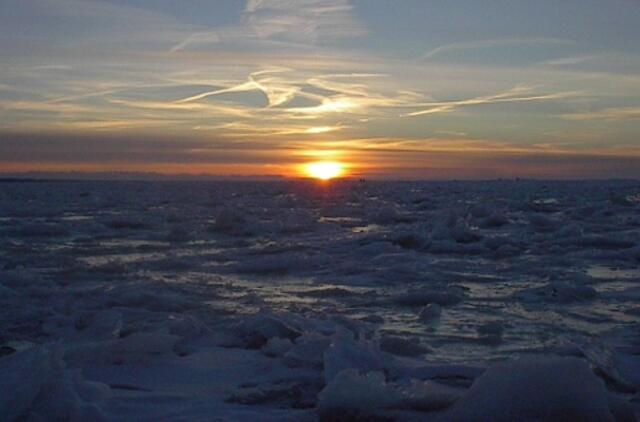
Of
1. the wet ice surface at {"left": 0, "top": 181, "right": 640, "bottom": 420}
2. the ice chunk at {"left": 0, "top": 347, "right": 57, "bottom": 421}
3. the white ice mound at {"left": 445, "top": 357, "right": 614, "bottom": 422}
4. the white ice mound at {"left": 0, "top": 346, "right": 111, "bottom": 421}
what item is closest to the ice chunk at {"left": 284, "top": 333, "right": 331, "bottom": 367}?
the wet ice surface at {"left": 0, "top": 181, "right": 640, "bottom": 420}

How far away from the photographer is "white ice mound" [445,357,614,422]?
3.21 metres

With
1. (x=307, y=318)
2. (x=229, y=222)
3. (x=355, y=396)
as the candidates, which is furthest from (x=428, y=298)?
(x=229, y=222)

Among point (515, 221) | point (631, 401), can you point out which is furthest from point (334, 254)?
point (515, 221)

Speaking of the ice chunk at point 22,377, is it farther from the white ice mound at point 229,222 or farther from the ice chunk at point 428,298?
the white ice mound at point 229,222

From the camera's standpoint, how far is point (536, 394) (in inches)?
129

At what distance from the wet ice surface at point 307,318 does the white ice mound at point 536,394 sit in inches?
1.8

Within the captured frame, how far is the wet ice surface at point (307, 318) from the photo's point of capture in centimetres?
385

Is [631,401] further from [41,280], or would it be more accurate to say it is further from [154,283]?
[41,280]

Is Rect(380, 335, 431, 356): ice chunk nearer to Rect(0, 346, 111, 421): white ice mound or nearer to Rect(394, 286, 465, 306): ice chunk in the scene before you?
Rect(394, 286, 465, 306): ice chunk

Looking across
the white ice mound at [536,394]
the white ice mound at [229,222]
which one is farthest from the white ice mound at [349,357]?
the white ice mound at [229,222]

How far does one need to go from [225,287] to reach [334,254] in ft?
11.8

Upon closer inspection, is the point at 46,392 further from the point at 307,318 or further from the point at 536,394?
the point at 307,318

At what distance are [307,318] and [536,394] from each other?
2.84 metres

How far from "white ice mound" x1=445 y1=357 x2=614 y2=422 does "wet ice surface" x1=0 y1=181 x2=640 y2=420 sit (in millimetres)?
45
